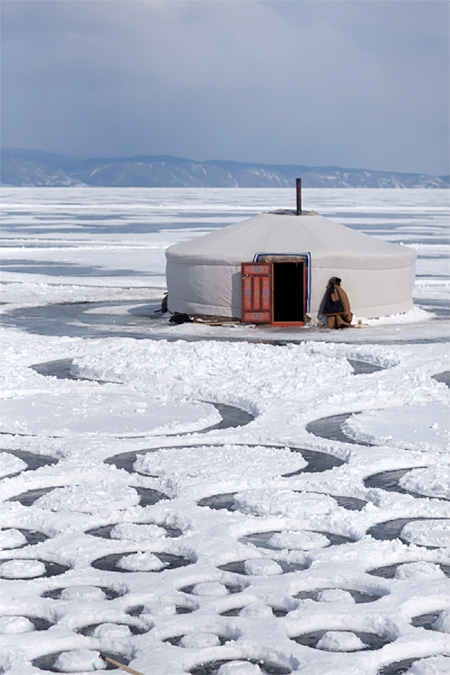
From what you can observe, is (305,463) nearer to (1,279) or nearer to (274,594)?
(274,594)

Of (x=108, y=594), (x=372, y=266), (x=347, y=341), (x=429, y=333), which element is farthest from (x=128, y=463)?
(x=372, y=266)

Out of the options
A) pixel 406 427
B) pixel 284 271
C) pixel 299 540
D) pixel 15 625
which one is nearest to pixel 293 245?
pixel 284 271

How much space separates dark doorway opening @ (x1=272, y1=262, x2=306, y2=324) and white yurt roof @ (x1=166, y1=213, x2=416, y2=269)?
1.23 ft

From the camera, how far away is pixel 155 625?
5.06 meters

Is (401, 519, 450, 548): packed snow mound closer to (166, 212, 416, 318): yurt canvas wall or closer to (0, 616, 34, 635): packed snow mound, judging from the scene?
(0, 616, 34, 635): packed snow mound

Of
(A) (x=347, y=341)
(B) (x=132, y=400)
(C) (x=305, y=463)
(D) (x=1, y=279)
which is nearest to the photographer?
(C) (x=305, y=463)

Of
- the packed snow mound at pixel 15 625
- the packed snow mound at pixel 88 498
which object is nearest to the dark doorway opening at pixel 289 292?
the packed snow mound at pixel 88 498

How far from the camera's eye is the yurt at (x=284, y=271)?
651 inches

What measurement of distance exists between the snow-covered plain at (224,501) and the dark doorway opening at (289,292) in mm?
1223

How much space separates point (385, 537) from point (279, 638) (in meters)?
1.74

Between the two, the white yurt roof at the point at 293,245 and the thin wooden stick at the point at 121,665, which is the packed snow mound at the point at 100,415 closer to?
the thin wooden stick at the point at 121,665

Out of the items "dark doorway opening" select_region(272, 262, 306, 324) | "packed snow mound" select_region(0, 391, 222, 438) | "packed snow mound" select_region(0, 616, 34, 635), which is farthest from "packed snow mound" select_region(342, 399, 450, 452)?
"dark doorway opening" select_region(272, 262, 306, 324)

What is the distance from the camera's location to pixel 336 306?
641 inches

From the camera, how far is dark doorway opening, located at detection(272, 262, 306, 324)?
1669cm
